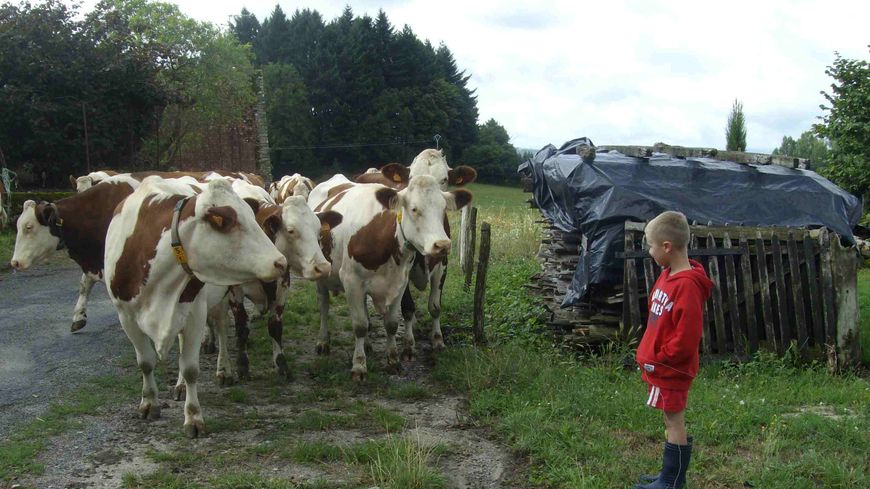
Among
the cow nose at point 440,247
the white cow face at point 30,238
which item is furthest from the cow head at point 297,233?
the white cow face at point 30,238

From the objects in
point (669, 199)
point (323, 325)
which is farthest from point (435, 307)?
point (669, 199)

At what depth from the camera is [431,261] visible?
8344 millimetres

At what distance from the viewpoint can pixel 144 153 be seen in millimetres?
23031

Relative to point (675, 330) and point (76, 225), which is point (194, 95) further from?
point (675, 330)

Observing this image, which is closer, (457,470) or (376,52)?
(457,470)

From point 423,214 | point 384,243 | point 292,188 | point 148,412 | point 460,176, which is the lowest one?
point 148,412

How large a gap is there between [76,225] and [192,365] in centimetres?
255

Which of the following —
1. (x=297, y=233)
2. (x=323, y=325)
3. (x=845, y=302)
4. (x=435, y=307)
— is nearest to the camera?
(x=297, y=233)

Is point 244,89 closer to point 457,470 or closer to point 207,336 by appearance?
point 207,336

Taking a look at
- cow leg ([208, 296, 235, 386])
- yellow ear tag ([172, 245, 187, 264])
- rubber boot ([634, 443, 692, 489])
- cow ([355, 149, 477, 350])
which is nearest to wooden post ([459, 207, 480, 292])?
cow ([355, 149, 477, 350])

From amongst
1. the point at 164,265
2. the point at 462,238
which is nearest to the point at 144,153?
the point at 462,238

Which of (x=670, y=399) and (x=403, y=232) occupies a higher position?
(x=403, y=232)

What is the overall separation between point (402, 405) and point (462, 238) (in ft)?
25.0

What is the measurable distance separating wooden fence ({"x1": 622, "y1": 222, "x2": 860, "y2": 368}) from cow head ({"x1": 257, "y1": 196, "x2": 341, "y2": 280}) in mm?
3034
